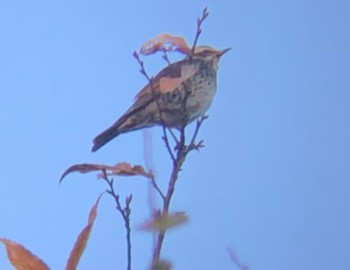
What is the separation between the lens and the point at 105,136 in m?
0.76

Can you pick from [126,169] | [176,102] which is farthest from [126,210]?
[176,102]

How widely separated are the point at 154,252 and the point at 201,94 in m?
0.40

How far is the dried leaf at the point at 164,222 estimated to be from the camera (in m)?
0.43

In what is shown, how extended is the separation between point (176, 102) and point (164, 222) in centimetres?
32

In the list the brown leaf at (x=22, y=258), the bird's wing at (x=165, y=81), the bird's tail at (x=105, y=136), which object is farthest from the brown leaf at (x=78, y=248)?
the bird's tail at (x=105, y=136)

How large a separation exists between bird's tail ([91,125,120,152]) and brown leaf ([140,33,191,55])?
0.22 meters

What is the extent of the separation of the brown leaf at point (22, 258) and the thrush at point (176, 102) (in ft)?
0.90

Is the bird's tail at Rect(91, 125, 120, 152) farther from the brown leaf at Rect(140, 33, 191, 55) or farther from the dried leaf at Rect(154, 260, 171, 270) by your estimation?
the dried leaf at Rect(154, 260, 171, 270)

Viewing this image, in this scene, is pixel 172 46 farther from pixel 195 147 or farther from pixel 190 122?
pixel 190 122

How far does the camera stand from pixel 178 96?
75cm

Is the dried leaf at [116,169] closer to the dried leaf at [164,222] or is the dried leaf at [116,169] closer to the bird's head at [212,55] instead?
the dried leaf at [164,222]

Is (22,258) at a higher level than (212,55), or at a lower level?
lower

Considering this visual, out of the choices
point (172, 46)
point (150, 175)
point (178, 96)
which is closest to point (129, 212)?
point (150, 175)

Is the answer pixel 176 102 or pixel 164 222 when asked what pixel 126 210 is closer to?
pixel 164 222
